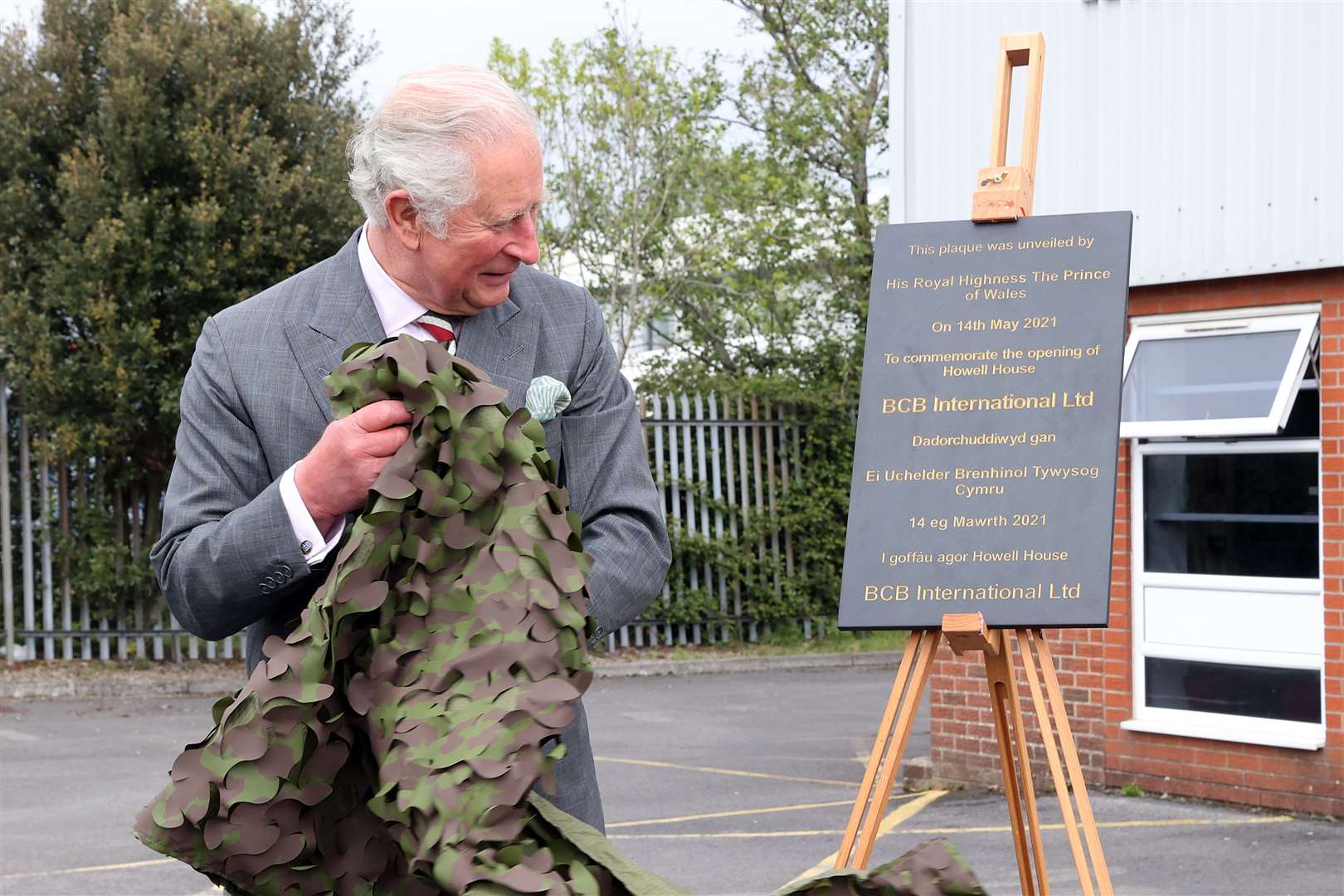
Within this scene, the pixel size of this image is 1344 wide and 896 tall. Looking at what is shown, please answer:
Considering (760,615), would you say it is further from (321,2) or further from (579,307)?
(579,307)

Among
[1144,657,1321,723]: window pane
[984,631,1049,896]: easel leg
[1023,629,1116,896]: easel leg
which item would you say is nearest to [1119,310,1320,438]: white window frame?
[1144,657,1321,723]: window pane

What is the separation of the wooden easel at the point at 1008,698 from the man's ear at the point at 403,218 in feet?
8.64

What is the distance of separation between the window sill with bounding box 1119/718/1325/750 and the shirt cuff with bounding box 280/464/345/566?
6.57m

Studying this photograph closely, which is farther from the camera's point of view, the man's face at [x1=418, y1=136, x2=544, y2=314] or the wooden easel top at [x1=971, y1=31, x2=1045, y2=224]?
the wooden easel top at [x1=971, y1=31, x2=1045, y2=224]

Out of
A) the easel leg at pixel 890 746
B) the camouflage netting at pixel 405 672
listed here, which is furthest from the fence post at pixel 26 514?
the camouflage netting at pixel 405 672

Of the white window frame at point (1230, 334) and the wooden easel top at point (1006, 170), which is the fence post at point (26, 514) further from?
the wooden easel top at point (1006, 170)

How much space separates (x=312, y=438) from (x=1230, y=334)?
A: 6470 mm

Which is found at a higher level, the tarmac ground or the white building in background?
the white building in background

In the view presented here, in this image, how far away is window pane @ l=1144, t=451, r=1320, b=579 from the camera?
7617 mm

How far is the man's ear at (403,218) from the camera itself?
2.03m

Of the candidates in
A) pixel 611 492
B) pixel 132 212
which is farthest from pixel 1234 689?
pixel 132 212

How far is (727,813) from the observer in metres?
8.09

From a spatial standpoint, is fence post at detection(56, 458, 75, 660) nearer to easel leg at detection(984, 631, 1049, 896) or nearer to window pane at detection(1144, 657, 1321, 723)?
window pane at detection(1144, 657, 1321, 723)

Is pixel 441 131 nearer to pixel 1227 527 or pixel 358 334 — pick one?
pixel 358 334
